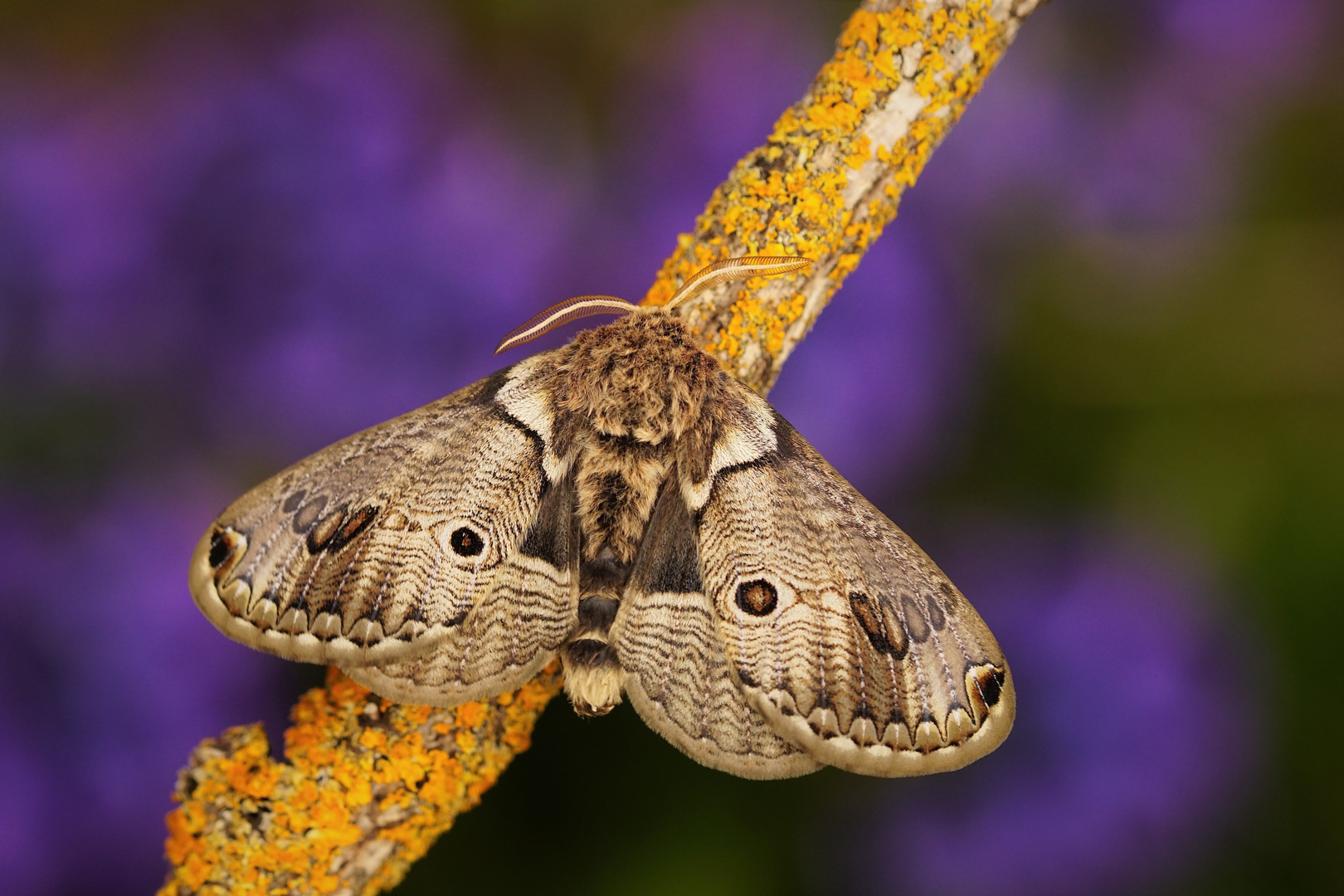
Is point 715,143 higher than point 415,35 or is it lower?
lower

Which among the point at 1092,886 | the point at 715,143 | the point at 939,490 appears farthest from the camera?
the point at 715,143

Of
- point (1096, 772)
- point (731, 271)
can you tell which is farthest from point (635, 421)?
point (1096, 772)

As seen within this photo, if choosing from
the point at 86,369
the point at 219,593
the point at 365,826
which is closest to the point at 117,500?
the point at 86,369

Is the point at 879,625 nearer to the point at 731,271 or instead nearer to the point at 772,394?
the point at 731,271

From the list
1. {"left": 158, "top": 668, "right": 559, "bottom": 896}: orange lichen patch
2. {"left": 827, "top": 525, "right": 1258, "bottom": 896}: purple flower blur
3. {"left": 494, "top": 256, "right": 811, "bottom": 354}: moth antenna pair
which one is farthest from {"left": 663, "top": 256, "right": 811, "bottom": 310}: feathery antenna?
{"left": 827, "top": 525, "right": 1258, "bottom": 896}: purple flower blur

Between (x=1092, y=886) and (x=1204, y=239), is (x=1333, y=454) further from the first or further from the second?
(x=1092, y=886)

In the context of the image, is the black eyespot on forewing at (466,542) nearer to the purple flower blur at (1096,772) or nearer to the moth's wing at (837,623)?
the moth's wing at (837,623)
